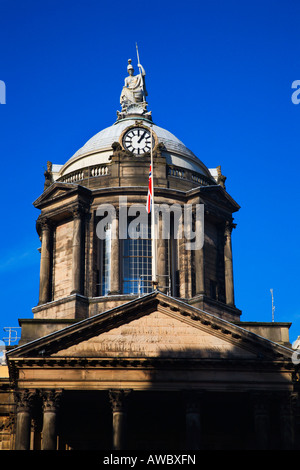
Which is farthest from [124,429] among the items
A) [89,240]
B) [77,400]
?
[89,240]

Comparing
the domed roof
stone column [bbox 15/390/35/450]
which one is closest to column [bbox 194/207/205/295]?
the domed roof

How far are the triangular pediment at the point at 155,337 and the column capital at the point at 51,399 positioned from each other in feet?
5.37

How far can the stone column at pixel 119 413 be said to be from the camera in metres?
41.8

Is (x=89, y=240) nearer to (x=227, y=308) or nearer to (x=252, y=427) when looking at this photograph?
(x=227, y=308)

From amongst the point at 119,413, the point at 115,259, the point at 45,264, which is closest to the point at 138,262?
the point at 115,259

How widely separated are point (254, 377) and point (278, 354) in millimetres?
1487

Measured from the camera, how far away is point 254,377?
43531 mm

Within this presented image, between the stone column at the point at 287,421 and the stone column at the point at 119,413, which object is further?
the stone column at the point at 287,421

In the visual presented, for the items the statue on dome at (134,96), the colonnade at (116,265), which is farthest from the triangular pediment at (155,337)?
the statue on dome at (134,96)

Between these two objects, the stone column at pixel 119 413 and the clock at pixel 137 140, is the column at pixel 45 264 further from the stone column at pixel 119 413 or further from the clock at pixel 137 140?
the stone column at pixel 119 413

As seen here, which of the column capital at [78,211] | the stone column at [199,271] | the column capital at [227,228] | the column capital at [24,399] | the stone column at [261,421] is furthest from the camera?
the column capital at [227,228]

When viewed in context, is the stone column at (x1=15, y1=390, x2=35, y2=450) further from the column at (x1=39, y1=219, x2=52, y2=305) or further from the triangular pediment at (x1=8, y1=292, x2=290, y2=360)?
the column at (x1=39, y1=219, x2=52, y2=305)

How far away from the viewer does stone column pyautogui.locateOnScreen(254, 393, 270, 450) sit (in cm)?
4216

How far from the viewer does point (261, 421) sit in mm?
42719
